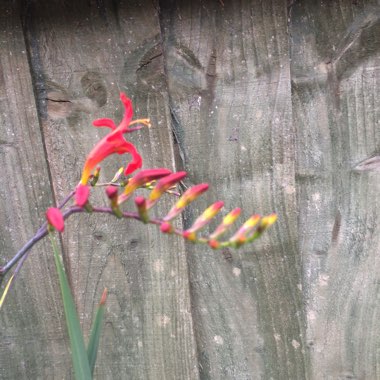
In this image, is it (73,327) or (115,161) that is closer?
(73,327)

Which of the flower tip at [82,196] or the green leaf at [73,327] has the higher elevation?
the flower tip at [82,196]

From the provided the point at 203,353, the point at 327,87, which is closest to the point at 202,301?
the point at 203,353

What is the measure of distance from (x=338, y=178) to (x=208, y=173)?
29 cm

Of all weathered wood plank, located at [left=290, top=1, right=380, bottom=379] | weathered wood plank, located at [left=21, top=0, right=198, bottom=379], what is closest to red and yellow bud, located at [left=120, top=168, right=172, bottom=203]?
weathered wood plank, located at [left=21, top=0, right=198, bottom=379]

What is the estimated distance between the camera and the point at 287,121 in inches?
40.4

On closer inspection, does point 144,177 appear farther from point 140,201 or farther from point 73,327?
point 73,327

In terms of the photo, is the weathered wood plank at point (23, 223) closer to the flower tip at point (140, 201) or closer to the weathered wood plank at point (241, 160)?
the weathered wood plank at point (241, 160)

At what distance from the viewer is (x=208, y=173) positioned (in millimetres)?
1063

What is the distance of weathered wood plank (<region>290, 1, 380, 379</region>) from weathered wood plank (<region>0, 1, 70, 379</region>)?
56 centimetres

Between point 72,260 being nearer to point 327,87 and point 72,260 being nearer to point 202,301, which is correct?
point 202,301

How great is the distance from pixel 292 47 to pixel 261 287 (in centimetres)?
54

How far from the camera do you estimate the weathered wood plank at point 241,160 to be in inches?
38.9

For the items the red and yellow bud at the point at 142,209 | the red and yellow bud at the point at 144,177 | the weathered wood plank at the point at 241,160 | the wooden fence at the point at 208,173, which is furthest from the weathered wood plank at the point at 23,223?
the red and yellow bud at the point at 142,209

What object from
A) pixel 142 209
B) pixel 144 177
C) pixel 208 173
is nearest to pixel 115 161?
pixel 208 173
